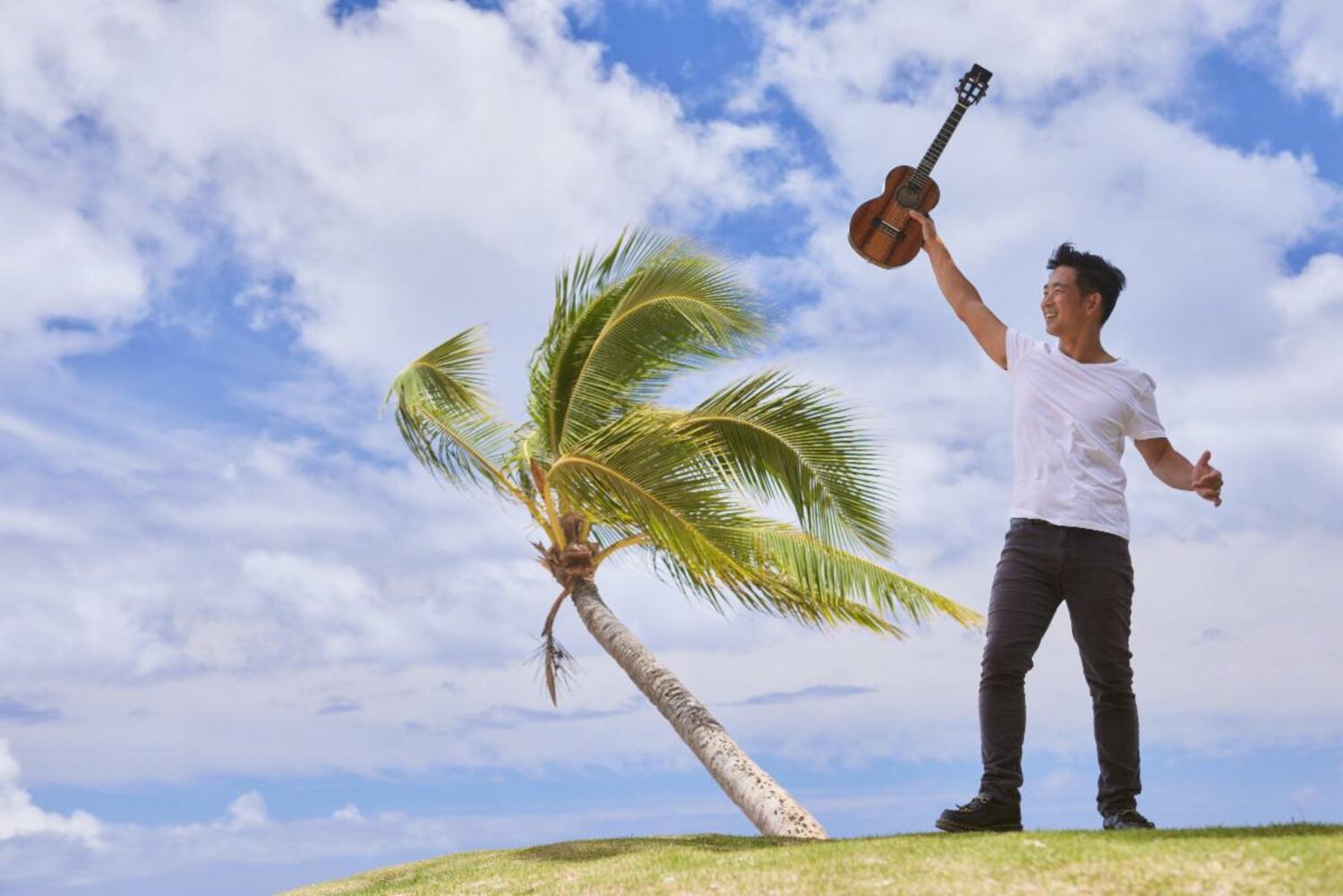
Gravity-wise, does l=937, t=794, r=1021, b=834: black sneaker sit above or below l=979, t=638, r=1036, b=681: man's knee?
below

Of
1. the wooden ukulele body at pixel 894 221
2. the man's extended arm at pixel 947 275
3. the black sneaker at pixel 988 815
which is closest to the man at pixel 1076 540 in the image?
the black sneaker at pixel 988 815

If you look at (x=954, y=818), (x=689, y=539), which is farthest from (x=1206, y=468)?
(x=689, y=539)

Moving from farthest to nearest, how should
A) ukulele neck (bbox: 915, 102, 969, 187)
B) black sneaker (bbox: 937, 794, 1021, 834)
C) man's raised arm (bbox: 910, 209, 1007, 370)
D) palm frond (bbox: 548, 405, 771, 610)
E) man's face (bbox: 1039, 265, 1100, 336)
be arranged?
palm frond (bbox: 548, 405, 771, 610)
ukulele neck (bbox: 915, 102, 969, 187)
man's raised arm (bbox: 910, 209, 1007, 370)
man's face (bbox: 1039, 265, 1100, 336)
black sneaker (bbox: 937, 794, 1021, 834)

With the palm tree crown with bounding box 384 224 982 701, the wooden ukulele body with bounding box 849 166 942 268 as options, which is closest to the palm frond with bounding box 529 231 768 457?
the palm tree crown with bounding box 384 224 982 701

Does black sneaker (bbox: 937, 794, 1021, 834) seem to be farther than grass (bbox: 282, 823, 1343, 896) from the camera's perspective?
Yes

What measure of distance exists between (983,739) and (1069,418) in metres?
1.52

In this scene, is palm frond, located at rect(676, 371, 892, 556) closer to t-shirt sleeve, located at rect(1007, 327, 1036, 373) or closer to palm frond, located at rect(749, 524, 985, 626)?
palm frond, located at rect(749, 524, 985, 626)

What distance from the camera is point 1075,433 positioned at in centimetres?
539

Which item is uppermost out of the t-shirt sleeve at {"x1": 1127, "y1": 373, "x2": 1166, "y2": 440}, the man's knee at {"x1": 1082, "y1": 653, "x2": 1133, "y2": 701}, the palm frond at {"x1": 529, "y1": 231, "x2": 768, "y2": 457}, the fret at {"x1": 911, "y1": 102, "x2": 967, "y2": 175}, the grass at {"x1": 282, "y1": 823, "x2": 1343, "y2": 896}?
the palm frond at {"x1": 529, "y1": 231, "x2": 768, "y2": 457}

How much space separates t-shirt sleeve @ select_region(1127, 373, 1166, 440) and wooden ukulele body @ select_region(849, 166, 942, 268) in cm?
135

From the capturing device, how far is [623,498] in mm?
9727

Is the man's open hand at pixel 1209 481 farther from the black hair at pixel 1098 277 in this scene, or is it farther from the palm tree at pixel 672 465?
the palm tree at pixel 672 465

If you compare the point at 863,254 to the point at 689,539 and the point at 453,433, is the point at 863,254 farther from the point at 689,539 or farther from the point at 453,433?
the point at 453,433

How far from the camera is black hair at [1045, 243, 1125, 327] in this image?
571 cm
